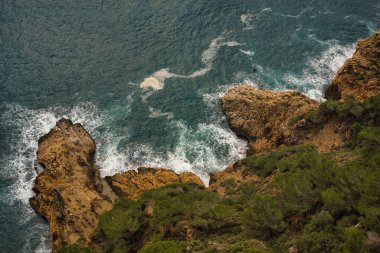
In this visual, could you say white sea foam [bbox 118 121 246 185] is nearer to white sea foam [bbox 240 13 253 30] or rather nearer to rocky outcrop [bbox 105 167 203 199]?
rocky outcrop [bbox 105 167 203 199]

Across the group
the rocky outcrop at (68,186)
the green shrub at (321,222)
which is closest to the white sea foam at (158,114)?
the rocky outcrop at (68,186)

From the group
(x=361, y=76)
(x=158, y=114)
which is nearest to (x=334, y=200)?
(x=361, y=76)

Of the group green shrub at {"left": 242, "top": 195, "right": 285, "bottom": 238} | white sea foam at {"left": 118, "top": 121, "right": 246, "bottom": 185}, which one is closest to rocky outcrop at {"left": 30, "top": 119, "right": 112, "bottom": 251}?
white sea foam at {"left": 118, "top": 121, "right": 246, "bottom": 185}

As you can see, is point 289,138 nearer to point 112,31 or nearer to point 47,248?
point 47,248

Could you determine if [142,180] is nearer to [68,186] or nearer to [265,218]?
[68,186]

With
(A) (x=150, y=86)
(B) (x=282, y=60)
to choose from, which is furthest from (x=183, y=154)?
(B) (x=282, y=60)
